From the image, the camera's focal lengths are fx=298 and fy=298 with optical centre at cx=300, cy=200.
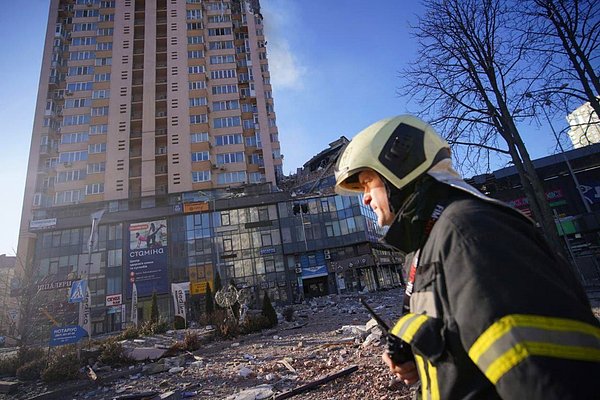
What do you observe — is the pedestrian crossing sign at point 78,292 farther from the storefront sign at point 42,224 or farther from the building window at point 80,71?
the building window at point 80,71

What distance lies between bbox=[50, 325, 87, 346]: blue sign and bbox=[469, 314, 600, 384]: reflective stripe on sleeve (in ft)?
40.0

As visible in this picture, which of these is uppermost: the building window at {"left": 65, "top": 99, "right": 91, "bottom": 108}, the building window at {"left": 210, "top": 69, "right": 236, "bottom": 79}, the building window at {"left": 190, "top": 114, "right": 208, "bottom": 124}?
the building window at {"left": 210, "top": 69, "right": 236, "bottom": 79}

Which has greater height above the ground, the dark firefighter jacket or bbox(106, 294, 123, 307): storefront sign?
bbox(106, 294, 123, 307): storefront sign

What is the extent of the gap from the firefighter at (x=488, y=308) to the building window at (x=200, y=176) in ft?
137

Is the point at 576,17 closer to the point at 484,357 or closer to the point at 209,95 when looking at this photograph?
the point at 484,357

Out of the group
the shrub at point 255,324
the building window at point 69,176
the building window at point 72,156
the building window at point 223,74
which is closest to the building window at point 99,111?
the building window at point 72,156

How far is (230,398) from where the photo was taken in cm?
542

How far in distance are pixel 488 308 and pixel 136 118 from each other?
51255 millimetres

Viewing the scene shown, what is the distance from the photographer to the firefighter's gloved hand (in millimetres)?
1566

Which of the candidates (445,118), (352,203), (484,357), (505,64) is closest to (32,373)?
(484,357)

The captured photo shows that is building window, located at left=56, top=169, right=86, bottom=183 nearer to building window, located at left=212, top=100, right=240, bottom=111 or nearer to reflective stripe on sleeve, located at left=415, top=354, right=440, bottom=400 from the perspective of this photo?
building window, located at left=212, top=100, right=240, bottom=111

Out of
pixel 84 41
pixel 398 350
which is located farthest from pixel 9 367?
pixel 84 41

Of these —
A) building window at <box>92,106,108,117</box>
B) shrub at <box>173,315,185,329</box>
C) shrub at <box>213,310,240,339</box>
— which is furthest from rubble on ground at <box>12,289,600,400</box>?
building window at <box>92,106,108,117</box>

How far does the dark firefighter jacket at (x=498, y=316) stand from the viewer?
2.79 feet
